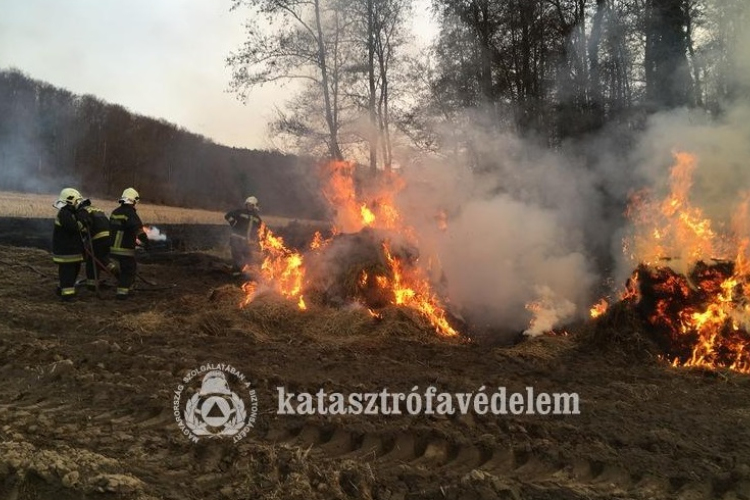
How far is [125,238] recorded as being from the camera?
905 centimetres

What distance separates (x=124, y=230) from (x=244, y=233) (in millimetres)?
3052

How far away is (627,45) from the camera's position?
46.3 feet

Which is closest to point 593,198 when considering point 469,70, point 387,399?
point 469,70

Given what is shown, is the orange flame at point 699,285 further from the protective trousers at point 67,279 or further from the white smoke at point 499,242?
the protective trousers at point 67,279

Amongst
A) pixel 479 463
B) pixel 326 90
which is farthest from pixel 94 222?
pixel 326 90

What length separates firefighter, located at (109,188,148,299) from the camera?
8.99m

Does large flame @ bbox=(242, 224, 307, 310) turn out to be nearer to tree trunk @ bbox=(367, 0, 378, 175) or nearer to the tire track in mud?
the tire track in mud

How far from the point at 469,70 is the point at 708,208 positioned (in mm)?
10682

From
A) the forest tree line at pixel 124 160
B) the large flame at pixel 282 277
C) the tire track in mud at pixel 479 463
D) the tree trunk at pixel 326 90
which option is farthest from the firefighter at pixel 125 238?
the forest tree line at pixel 124 160

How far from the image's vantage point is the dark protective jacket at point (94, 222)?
896 centimetres

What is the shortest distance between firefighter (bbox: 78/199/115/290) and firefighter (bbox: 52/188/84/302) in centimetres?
32

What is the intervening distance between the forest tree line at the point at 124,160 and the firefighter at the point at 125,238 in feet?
32.7
